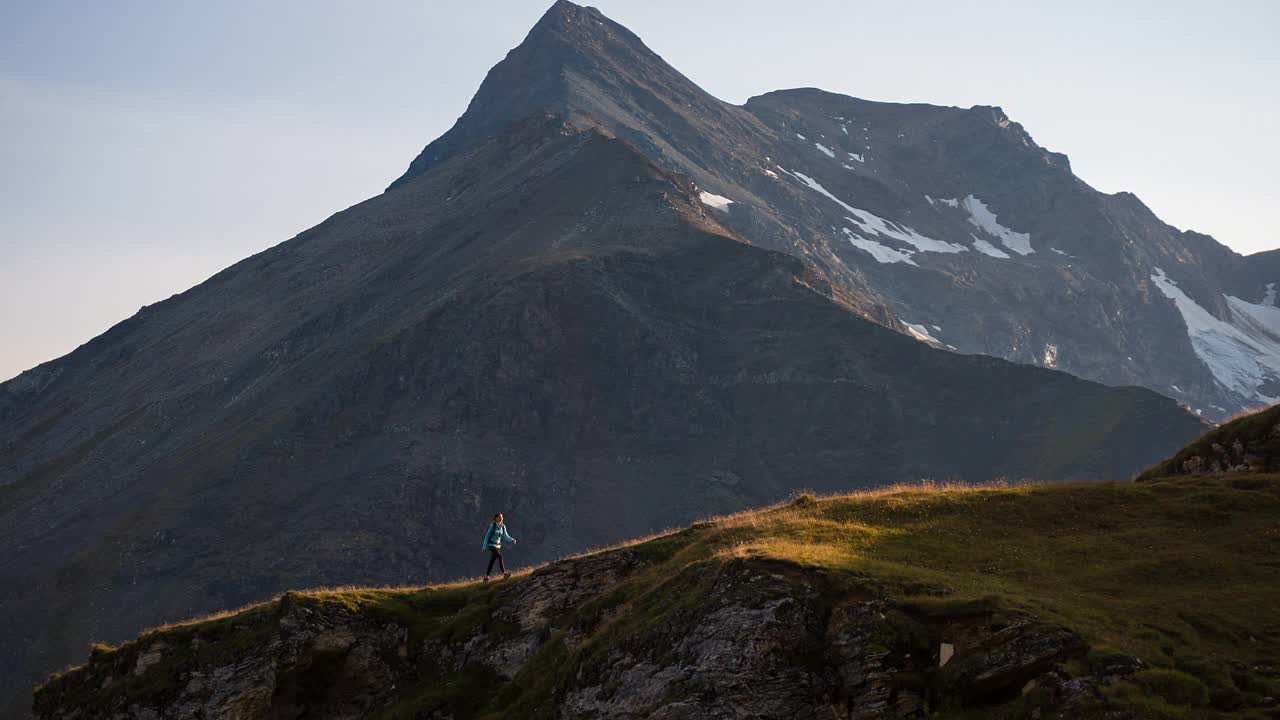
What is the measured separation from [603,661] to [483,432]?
147m

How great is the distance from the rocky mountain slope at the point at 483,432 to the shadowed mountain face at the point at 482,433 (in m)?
0.43

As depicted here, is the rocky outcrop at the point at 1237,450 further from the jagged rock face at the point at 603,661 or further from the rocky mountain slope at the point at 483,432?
the rocky mountain slope at the point at 483,432

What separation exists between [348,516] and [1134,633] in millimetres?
139889

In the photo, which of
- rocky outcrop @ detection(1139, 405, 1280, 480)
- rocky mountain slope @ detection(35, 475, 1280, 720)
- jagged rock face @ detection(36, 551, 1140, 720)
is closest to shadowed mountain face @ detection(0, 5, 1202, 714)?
jagged rock face @ detection(36, 551, 1140, 720)

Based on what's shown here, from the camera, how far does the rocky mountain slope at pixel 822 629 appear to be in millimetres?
19609

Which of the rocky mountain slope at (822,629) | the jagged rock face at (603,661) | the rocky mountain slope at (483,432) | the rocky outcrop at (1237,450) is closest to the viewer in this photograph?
the rocky mountain slope at (822,629)

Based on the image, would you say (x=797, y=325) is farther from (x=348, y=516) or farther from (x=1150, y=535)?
(x=1150, y=535)

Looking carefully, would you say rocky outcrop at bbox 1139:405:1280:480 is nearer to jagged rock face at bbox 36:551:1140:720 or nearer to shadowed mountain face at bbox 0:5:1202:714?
jagged rock face at bbox 36:551:1140:720

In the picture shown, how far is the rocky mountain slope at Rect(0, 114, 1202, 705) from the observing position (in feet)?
479

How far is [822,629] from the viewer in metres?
22.1

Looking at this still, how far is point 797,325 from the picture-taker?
191500 mm

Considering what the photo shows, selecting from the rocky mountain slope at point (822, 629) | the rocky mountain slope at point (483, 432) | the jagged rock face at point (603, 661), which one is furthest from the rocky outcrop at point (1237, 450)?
the rocky mountain slope at point (483, 432)

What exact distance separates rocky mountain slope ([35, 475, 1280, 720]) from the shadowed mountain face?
112652 millimetres

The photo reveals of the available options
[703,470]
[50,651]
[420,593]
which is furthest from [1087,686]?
[703,470]
